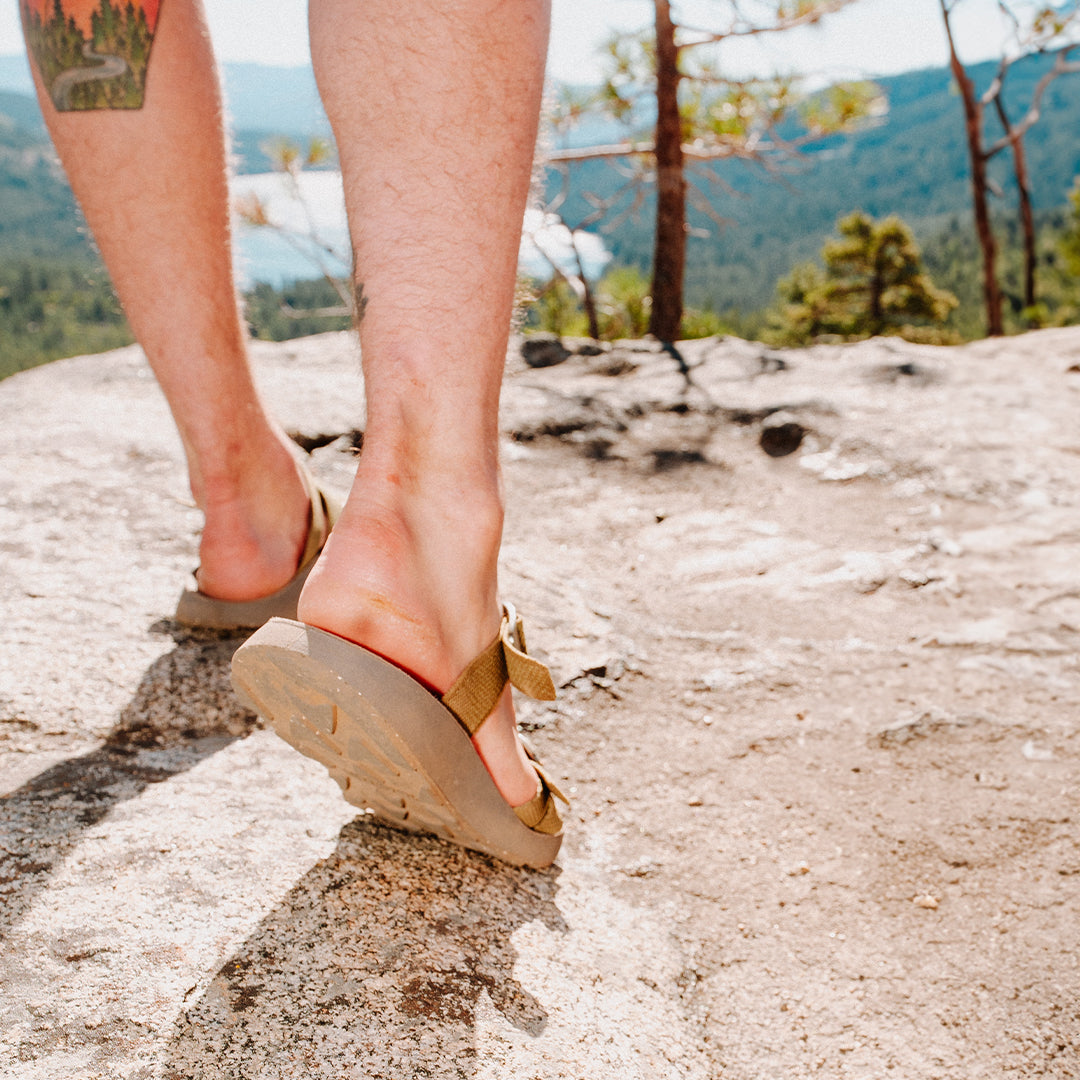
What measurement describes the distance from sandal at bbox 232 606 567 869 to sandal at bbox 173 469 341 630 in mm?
324

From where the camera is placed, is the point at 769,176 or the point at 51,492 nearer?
the point at 51,492

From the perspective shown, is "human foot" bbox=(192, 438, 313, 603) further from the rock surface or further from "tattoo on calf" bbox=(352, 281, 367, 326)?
"tattoo on calf" bbox=(352, 281, 367, 326)

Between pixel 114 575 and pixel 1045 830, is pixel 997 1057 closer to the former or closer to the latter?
pixel 1045 830

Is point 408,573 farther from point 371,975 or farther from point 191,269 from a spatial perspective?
point 191,269

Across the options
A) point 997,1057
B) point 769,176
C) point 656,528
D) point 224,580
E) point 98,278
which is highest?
point 769,176

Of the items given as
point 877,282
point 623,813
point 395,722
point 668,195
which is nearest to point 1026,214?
point 668,195

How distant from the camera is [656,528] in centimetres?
144

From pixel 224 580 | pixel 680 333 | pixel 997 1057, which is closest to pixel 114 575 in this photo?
pixel 224 580

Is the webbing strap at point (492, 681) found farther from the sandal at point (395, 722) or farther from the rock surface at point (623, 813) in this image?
the rock surface at point (623, 813)

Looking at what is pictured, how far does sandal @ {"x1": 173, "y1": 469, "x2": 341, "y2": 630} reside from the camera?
0.88 metres

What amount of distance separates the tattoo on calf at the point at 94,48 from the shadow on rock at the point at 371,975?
0.73m

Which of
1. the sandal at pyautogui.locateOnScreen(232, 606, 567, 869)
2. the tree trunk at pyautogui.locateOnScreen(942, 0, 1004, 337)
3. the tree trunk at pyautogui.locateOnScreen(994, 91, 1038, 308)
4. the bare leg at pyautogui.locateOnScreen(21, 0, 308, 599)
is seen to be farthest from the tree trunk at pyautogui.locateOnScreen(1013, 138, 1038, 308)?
the sandal at pyautogui.locateOnScreen(232, 606, 567, 869)

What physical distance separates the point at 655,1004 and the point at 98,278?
1.08 m

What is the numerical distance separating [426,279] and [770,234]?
8947cm
